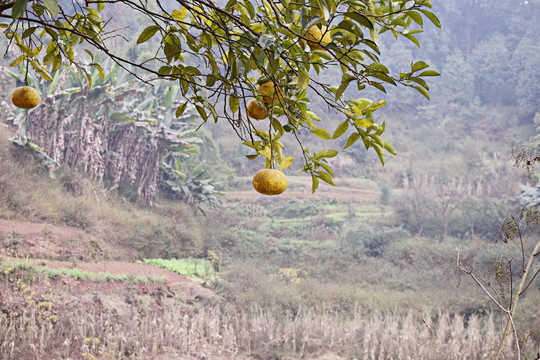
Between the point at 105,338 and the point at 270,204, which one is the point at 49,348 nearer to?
the point at 105,338

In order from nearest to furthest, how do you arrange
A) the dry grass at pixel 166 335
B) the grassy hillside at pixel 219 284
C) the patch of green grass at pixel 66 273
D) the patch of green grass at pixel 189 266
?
the dry grass at pixel 166 335 < the grassy hillside at pixel 219 284 < the patch of green grass at pixel 66 273 < the patch of green grass at pixel 189 266

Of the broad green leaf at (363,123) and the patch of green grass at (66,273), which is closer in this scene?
the broad green leaf at (363,123)

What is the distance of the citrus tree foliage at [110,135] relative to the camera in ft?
15.5

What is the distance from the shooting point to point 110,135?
17.9 feet

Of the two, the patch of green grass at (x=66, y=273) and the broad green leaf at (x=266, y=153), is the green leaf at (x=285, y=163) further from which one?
the patch of green grass at (x=66, y=273)

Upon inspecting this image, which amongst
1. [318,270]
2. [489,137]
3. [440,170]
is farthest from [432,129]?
[318,270]

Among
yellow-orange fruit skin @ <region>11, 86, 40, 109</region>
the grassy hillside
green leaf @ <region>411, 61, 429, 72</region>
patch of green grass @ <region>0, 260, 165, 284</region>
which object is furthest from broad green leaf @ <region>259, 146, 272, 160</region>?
patch of green grass @ <region>0, 260, 165, 284</region>

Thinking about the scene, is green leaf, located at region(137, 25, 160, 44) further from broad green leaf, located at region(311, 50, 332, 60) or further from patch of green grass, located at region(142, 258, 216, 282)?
patch of green grass, located at region(142, 258, 216, 282)

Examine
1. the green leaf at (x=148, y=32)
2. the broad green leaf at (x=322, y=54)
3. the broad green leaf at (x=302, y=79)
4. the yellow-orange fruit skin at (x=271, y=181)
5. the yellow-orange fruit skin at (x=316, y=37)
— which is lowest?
the yellow-orange fruit skin at (x=271, y=181)

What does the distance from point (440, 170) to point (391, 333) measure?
8020 mm

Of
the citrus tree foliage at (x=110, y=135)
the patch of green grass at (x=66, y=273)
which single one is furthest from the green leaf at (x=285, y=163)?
the citrus tree foliage at (x=110, y=135)

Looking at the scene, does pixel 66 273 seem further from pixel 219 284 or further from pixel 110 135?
pixel 110 135

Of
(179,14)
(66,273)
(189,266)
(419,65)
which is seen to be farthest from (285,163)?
(189,266)

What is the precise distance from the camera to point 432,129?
13.9 meters
